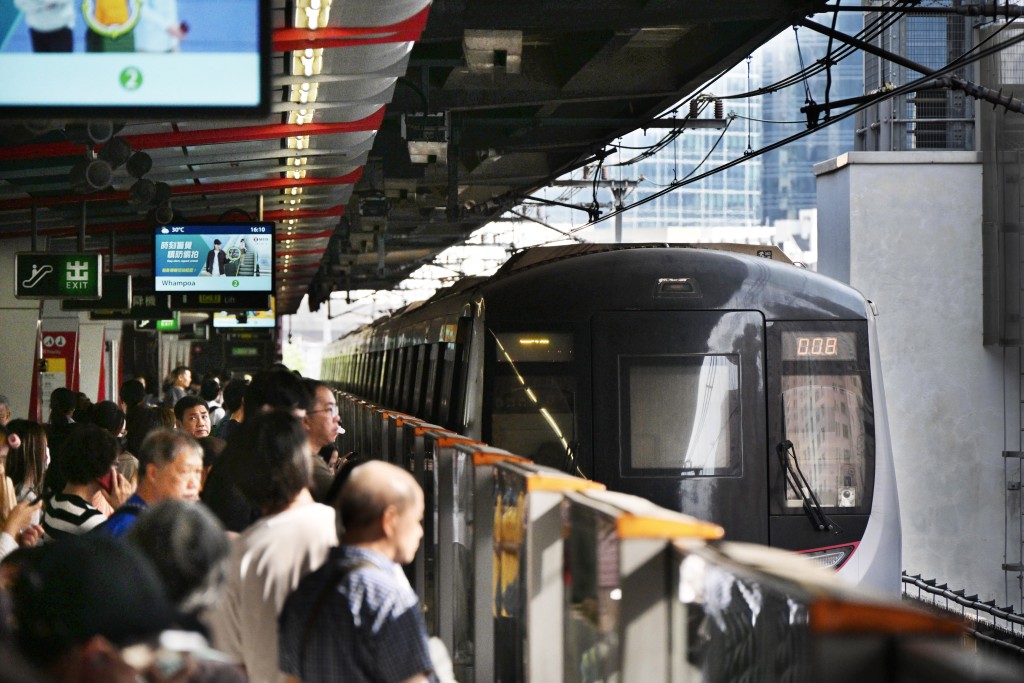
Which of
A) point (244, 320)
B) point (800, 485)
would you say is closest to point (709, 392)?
point (800, 485)

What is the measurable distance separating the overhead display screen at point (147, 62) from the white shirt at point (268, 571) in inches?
52.8

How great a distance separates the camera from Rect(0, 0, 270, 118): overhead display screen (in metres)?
4.57

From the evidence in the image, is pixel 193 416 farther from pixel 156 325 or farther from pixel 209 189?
pixel 156 325

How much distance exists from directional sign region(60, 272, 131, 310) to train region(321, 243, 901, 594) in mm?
7023

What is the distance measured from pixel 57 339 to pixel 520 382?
9913 millimetres

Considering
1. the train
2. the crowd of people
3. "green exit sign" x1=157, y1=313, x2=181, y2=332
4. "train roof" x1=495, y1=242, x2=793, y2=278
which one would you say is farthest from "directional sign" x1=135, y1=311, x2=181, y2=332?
the crowd of people

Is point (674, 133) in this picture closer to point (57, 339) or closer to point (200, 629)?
point (57, 339)

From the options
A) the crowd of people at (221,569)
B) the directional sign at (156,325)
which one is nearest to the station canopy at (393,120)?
the crowd of people at (221,569)

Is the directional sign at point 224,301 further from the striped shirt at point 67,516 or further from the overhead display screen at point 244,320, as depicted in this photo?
the overhead display screen at point 244,320

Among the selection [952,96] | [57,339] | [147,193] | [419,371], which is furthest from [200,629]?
[952,96]

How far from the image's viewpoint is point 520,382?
9523mm

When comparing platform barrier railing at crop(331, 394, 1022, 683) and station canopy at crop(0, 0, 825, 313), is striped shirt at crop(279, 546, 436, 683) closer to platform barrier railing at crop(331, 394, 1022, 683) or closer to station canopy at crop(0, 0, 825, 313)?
platform barrier railing at crop(331, 394, 1022, 683)

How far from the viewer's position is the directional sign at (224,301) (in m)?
14.5

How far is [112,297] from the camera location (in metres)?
15.7
